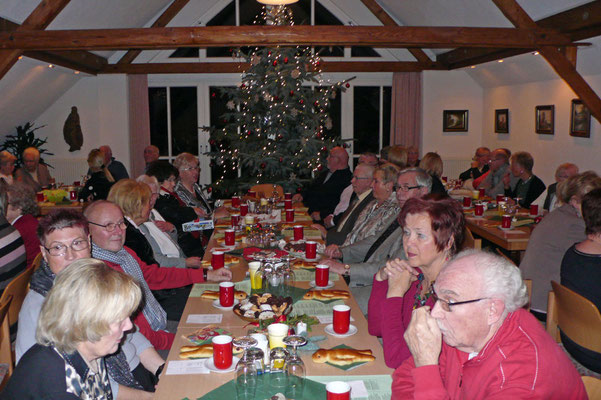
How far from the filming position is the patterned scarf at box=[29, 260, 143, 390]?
2109 millimetres

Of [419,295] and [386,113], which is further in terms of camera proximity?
[386,113]

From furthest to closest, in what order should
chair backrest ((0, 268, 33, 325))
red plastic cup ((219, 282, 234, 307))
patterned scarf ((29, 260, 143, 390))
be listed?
1. chair backrest ((0, 268, 33, 325))
2. red plastic cup ((219, 282, 234, 307))
3. patterned scarf ((29, 260, 143, 390))

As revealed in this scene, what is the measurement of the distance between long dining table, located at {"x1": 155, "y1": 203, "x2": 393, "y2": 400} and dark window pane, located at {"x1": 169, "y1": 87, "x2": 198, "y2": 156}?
25.8ft

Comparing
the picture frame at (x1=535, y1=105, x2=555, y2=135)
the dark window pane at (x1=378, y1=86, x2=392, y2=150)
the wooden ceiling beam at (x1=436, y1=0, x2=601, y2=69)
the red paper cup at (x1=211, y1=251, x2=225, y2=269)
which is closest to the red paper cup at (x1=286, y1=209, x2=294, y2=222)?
the red paper cup at (x1=211, y1=251, x2=225, y2=269)

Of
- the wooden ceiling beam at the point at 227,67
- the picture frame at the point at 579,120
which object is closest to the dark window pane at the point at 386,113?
the wooden ceiling beam at the point at 227,67

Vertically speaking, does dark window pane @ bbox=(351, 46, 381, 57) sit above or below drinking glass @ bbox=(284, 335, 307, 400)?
above

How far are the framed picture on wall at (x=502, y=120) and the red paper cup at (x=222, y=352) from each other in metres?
8.54

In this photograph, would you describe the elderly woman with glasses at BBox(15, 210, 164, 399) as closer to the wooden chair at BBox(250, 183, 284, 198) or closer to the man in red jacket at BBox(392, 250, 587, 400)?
the man in red jacket at BBox(392, 250, 587, 400)

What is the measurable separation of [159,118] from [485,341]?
982 cm

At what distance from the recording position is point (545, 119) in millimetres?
8039

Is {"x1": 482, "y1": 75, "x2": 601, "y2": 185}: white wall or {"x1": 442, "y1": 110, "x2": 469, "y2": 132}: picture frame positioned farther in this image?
{"x1": 442, "y1": 110, "x2": 469, "y2": 132}: picture frame

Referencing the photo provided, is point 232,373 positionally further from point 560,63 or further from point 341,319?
point 560,63

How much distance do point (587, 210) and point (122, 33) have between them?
581 cm

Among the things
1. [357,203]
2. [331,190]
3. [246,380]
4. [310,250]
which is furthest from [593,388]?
[331,190]
